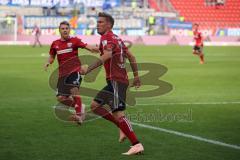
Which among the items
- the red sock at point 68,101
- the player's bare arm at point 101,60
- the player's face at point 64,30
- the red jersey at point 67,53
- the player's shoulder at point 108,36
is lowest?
the red sock at point 68,101

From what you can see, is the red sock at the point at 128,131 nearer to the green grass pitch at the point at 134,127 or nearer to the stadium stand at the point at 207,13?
the green grass pitch at the point at 134,127

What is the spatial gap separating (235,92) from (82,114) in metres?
6.99

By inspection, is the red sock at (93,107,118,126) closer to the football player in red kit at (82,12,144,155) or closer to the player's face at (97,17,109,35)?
the football player in red kit at (82,12,144,155)

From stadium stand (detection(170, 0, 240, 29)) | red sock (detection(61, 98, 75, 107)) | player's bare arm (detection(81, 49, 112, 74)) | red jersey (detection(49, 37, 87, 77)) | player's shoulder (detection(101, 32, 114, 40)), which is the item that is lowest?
stadium stand (detection(170, 0, 240, 29))

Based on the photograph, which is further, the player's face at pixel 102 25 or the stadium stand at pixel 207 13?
the stadium stand at pixel 207 13

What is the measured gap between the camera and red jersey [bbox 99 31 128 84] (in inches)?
316

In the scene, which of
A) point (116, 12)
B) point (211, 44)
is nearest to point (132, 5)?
point (116, 12)

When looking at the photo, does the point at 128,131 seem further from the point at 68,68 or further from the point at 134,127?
the point at 68,68

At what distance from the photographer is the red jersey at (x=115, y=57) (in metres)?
8.03

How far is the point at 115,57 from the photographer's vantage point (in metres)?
8.20

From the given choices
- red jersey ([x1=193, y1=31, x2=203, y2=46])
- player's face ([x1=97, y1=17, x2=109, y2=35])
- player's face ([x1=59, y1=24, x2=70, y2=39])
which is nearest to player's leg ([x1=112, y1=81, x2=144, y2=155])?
player's face ([x1=97, y1=17, x2=109, y2=35])

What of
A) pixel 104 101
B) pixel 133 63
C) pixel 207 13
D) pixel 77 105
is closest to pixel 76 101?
pixel 77 105

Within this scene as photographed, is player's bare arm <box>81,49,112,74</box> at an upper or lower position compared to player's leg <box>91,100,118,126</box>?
upper

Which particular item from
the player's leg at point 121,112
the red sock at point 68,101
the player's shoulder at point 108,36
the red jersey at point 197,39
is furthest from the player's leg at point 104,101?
the red jersey at point 197,39
